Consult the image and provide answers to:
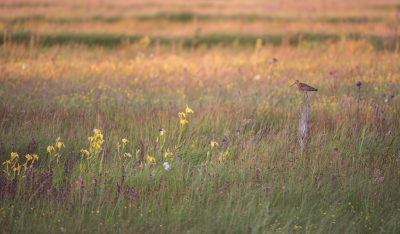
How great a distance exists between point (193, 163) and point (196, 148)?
28cm

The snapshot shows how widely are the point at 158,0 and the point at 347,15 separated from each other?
13.2 meters

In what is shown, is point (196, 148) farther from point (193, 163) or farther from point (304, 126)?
point (304, 126)

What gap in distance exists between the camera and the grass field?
3.08 metres

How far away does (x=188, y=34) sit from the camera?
15438 mm

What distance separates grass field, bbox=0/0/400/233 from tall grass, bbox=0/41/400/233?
23 millimetres

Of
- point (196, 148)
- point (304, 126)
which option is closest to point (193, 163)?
point (196, 148)

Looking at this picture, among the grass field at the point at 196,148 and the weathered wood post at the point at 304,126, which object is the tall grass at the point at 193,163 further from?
the weathered wood post at the point at 304,126

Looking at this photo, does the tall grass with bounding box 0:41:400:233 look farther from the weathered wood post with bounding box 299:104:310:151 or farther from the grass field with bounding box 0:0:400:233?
the weathered wood post with bounding box 299:104:310:151

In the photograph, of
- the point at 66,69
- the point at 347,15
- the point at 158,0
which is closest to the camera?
the point at 66,69

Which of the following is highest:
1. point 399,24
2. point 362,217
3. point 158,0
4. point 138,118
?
point 158,0

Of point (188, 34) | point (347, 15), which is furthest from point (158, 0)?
point (347, 15)

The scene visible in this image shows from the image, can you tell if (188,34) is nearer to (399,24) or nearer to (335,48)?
(335,48)

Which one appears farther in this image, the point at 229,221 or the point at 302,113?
the point at 302,113

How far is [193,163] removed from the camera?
4.27m
